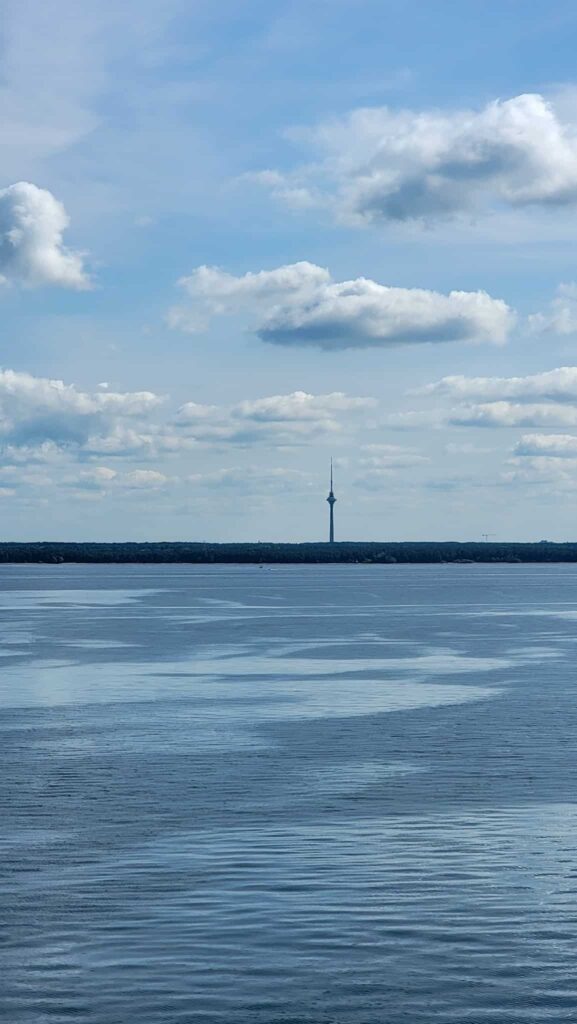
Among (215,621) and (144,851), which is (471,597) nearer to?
(215,621)

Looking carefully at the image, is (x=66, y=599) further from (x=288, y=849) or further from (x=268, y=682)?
(x=288, y=849)

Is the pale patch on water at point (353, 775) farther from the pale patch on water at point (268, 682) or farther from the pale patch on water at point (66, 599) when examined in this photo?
the pale patch on water at point (66, 599)

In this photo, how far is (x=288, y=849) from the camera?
48.7 ft

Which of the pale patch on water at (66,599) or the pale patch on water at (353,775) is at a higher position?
the pale patch on water at (353,775)

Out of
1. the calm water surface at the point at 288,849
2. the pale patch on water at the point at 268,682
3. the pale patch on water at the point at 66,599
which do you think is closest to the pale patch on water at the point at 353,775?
the calm water surface at the point at 288,849

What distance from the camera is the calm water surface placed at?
10469 millimetres

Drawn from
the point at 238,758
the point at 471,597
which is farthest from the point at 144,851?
the point at 471,597

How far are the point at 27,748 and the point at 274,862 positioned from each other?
9773mm

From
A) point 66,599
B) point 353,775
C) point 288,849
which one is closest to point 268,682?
point 353,775

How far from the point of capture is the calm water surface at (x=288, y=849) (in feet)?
34.3

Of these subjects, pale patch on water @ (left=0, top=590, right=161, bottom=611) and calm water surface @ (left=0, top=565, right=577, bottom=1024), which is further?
pale patch on water @ (left=0, top=590, right=161, bottom=611)

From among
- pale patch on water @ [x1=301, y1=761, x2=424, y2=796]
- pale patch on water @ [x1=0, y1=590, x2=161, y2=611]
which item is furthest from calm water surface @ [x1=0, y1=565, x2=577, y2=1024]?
pale patch on water @ [x1=0, y1=590, x2=161, y2=611]

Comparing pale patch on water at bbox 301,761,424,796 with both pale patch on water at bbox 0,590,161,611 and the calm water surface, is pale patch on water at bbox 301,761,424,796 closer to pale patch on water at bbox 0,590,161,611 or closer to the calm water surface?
the calm water surface

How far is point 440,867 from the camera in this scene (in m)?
14.0
